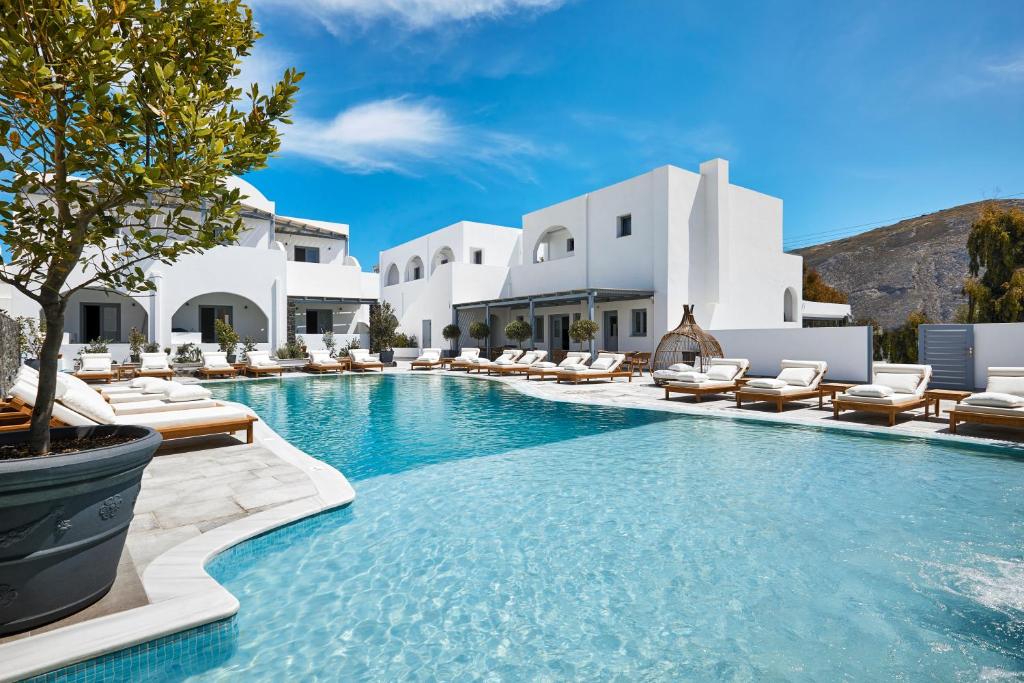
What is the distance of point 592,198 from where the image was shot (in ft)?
73.8

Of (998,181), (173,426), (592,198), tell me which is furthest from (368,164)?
(998,181)

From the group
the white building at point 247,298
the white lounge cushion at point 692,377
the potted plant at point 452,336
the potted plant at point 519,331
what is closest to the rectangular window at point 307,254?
the white building at point 247,298

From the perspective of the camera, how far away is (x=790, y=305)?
2516 centimetres

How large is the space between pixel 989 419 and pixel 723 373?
5235 mm

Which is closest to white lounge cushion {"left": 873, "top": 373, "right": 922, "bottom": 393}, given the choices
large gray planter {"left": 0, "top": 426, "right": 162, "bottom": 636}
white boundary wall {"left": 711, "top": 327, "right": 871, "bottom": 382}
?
white boundary wall {"left": 711, "top": 327, "right": 871, "bottom": 382}

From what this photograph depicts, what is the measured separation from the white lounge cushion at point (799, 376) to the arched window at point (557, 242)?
15576 mm

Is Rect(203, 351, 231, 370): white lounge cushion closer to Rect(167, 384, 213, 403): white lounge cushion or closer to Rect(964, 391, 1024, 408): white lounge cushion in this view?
Rect(167, 384, 213, 403): white lounge cushion

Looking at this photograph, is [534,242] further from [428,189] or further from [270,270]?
[428,189]

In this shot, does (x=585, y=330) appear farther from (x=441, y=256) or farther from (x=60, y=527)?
(x=441, y=256)

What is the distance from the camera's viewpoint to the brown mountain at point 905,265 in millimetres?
51125

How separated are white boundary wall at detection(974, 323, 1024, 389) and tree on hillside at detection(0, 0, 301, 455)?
1483 centimetres

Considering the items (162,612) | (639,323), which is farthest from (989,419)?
(639,323)

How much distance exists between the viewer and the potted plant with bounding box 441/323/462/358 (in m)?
24.5

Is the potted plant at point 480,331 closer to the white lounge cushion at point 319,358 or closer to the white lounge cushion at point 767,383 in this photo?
the white lounge cushion at point 319,358
